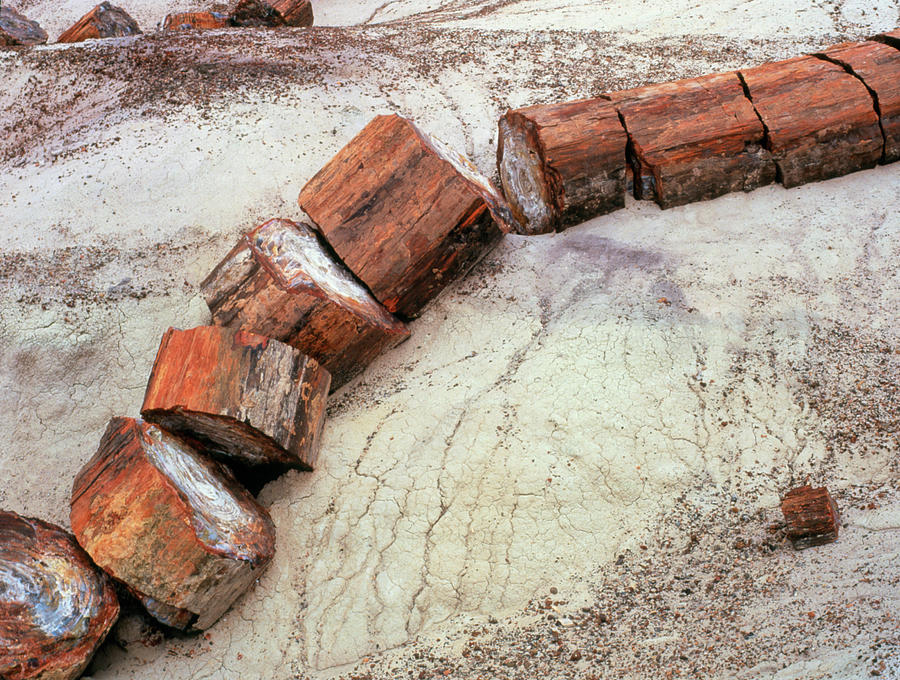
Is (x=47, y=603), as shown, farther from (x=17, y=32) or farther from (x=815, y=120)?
(x=17, y=32)

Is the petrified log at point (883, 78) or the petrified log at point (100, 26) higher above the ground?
the petrified log at point (100, 26)

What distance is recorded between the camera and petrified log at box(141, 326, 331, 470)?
3338 mm

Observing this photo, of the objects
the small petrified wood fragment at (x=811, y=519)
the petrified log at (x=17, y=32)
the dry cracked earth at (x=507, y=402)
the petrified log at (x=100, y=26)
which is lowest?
the small petrified wood fragment at (x=811, y=519)

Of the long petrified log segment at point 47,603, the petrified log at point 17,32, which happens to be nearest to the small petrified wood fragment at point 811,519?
the long petrified log segment at point 47,603

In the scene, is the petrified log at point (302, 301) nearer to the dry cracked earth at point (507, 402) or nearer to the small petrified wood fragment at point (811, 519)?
the dry cracked earth at point (507, 402)

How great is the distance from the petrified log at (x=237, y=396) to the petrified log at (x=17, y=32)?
503cm

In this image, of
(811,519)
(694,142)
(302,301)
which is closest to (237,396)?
(302,301)

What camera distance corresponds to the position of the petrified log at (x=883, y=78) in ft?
15.2

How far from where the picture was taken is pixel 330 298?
3762 mm

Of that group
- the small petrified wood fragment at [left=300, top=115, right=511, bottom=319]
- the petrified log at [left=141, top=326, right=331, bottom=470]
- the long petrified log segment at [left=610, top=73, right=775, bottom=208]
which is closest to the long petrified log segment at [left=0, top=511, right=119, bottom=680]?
the petrified log at [left=141, top=326, right=331, bottom=470]

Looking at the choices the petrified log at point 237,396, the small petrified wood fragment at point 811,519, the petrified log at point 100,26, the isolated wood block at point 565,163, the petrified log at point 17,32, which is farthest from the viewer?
the petrified log at point 100,26

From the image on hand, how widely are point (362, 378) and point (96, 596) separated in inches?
63.6

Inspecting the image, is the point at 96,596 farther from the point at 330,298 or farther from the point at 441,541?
the point at 330,298

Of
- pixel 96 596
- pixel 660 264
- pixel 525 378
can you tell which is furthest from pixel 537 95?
pixel 96 596
